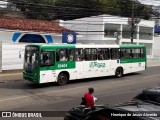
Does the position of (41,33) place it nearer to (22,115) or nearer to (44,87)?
(44,87)

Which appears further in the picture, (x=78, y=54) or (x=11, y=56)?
(x=11, y=56)

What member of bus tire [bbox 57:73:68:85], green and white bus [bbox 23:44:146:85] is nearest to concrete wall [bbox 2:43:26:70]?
green and white bus [bbox 23:44:146:85]

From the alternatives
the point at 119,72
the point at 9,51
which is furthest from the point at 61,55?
the point at 9,51

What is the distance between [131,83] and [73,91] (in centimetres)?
526

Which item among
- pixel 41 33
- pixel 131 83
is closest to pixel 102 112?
pixel 131 83

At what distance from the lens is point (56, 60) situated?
61.7 ft

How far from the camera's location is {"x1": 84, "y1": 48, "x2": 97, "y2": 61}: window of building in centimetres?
2075

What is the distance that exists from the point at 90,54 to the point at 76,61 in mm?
1474

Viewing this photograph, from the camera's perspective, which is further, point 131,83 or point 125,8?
point 125,8

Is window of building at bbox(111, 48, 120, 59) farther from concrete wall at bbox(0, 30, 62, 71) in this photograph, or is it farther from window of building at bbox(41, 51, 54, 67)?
concrete wall at bbox(0, 30, 62, 71)

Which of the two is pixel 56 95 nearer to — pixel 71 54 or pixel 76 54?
pixel 71 54

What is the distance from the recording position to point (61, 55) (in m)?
19.2

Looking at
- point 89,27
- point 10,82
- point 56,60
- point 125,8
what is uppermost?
point 125,8

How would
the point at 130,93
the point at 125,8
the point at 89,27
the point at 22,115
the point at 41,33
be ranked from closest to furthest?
1. the point at 22,115
2. the point at 130,93
3. the point at 41,33
4. the point at 89,27
5. the point at 125,8
